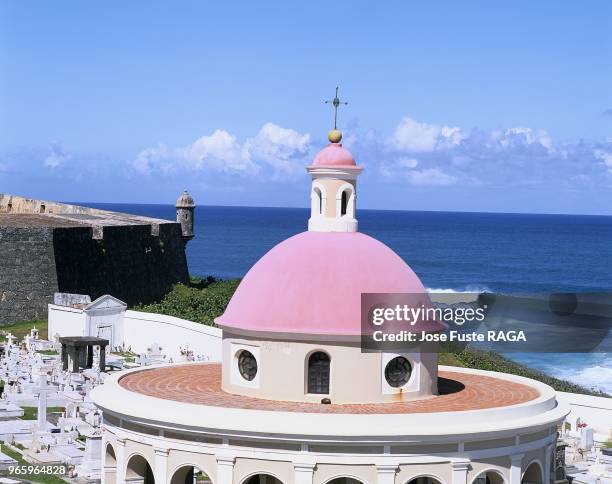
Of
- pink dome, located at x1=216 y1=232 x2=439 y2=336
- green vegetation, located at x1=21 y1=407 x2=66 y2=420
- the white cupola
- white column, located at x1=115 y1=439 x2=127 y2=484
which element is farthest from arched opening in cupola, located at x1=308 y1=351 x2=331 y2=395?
green vegetation, located at x1=21 y1=407 x2=66 y2=420

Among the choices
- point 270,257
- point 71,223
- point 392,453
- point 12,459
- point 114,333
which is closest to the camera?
point 392,453

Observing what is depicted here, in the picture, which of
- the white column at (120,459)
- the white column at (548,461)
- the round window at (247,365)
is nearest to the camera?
the white column at (120,459)

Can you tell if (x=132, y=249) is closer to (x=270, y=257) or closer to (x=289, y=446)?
(x=270, y=257)

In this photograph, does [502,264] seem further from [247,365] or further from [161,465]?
[161,465]

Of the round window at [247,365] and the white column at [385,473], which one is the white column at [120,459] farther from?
the white column at [385,473]

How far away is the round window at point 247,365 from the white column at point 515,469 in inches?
178

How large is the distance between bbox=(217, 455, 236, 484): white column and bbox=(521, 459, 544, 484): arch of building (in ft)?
16.5

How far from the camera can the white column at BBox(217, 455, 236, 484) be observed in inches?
702

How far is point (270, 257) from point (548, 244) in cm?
16317

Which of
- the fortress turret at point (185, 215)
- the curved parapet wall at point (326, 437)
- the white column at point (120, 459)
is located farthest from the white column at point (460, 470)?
the fortress turret at point (185, 215)

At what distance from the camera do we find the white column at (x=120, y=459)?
762 inches

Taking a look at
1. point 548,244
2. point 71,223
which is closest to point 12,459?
point 71,223

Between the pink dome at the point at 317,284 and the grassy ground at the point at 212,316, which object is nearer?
the pink dome at the point at 317,284

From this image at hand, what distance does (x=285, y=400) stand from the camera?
19297 mm
